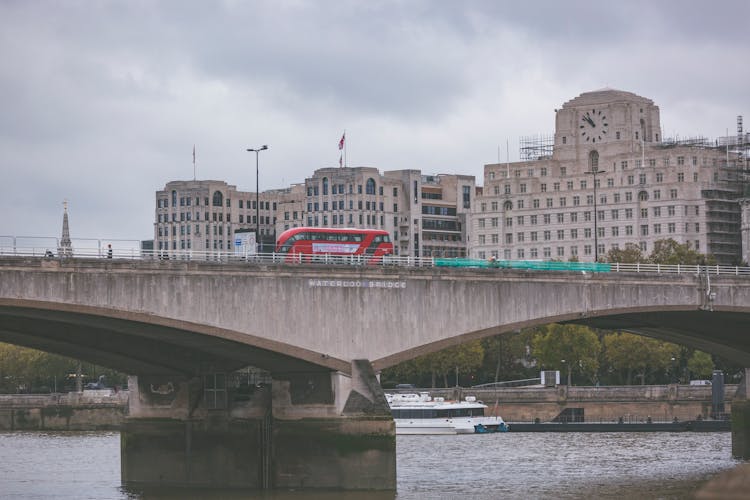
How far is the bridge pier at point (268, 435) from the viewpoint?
69.8 metres

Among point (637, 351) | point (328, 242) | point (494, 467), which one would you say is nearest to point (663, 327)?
point (494, 467)

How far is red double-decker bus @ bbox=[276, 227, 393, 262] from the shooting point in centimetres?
9125

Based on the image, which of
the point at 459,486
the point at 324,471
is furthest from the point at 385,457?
the point at 459,486

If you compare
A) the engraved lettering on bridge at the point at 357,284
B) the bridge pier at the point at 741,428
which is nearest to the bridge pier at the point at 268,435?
the engraved lettering on bridge at the point at 357,284

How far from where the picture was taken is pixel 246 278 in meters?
70.1

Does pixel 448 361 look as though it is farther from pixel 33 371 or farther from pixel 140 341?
pixel 140 341

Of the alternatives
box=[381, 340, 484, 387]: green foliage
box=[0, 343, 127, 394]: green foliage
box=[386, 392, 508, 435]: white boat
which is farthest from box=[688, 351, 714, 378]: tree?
box=[0, 343, 127, 394]: green foliage

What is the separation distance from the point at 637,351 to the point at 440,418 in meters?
27.5

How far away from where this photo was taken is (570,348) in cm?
15438

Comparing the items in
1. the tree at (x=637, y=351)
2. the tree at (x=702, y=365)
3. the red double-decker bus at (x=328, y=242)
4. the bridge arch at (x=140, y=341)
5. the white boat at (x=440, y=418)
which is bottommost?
the white boat at (x=440, y=418)

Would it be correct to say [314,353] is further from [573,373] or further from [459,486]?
[573,373]

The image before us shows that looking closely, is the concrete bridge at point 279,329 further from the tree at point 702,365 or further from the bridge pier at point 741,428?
the tree at point 702,365

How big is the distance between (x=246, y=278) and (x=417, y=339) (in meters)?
9.71

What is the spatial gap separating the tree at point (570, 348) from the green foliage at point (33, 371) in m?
54.0
